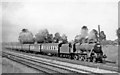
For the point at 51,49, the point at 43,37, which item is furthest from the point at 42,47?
the point at 43,37

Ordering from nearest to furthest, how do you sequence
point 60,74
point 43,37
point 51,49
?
point 60,74 < point 51,49 < point 43,37

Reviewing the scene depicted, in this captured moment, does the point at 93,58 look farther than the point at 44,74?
Yes

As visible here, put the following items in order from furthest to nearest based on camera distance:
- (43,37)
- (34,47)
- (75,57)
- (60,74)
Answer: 1. (43,37)
2. (34,47)
3. (75,57)
4. (60,74)

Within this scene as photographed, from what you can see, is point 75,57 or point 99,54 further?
point 75,57

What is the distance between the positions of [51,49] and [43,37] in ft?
238

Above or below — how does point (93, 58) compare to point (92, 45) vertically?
below

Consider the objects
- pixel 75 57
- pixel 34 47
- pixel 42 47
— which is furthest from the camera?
pixel 34 47

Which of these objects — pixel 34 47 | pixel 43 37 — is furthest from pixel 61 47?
pixel 43 37

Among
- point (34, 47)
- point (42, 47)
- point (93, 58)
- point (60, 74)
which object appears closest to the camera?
point (60, 74)

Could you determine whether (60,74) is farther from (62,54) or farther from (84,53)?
(62,54)

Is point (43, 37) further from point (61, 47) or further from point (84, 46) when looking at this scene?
point (84, 46)

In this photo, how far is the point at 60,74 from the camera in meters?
16.6

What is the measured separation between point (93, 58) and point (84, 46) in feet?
9.97

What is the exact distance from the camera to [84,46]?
31406mm
